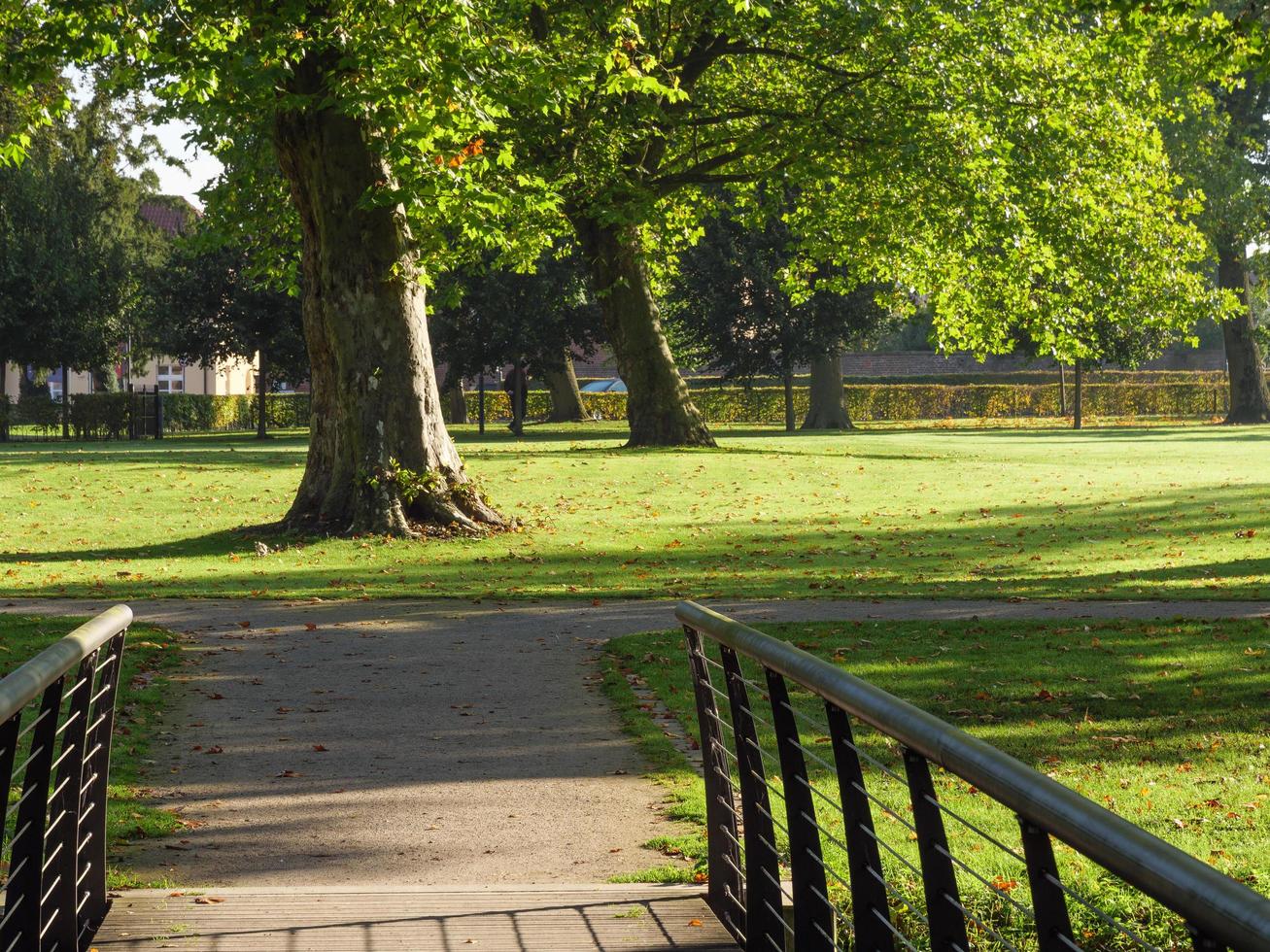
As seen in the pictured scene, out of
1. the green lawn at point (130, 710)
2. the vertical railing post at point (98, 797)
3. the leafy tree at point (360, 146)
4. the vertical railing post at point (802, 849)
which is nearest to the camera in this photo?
the vertical railing post at point (802, 849)

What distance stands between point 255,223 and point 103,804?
21.3m

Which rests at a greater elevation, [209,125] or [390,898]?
[209,125]

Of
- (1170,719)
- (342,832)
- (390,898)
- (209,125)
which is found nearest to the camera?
(390,898)

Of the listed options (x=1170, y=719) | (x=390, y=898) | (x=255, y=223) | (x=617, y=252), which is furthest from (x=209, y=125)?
(x=390, y=898)

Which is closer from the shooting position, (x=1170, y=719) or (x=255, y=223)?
(x=1170, y=719)

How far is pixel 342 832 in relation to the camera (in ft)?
22.7

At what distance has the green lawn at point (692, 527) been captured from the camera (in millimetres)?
17078

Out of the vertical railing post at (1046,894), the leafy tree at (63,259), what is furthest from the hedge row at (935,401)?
the vertical railing post at (1046,894)

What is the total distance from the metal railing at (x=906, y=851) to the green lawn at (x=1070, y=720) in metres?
0.05

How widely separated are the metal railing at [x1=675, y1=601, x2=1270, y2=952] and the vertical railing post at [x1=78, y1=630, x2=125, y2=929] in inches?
76.3

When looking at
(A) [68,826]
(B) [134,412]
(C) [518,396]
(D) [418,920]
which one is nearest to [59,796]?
(A) [68,826]

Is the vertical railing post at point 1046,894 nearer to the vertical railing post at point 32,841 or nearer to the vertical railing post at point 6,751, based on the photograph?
the vertical railing post at point 6,751

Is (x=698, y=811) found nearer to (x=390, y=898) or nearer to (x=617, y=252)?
(x=390, y=898)

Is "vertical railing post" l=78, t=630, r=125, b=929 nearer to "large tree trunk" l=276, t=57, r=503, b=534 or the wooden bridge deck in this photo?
the wooden bridge deck
